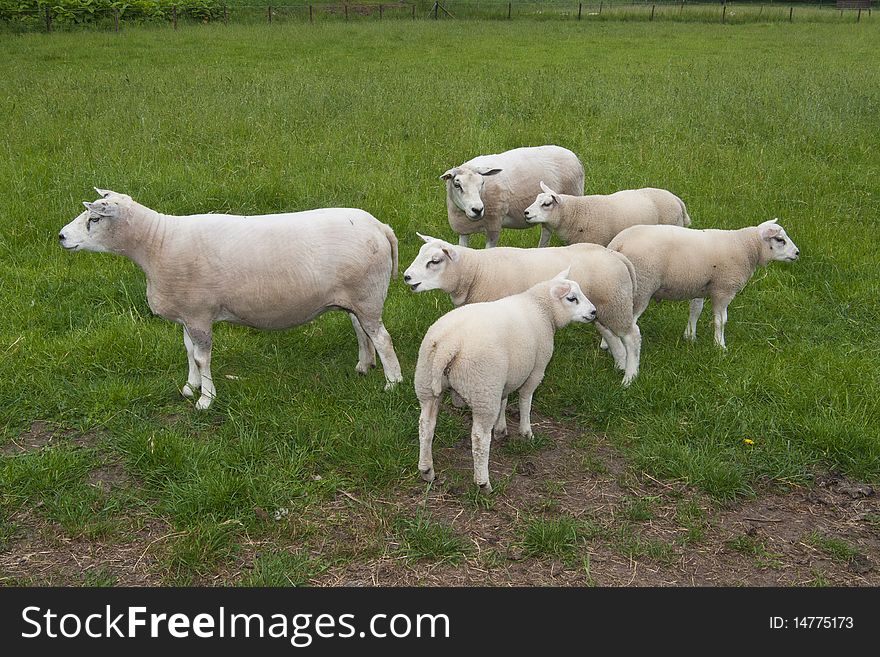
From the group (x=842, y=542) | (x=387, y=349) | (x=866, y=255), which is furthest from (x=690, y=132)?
(x=842, y=542)

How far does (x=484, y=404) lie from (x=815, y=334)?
11.5 feet

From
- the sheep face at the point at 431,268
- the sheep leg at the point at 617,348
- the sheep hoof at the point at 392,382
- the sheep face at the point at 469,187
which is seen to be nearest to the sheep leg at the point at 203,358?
the sheep hoof at the point at 392,382

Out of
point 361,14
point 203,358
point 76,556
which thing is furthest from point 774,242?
point 361,14

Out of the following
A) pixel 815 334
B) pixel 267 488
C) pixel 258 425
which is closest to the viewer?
pixel 267 488

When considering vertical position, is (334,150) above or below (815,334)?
above

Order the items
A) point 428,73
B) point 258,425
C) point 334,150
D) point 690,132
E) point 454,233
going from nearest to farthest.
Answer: point 258,425
point 454,233
point 334,150
point 690,132
point 428,73

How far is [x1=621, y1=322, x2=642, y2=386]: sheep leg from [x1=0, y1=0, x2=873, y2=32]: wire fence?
80.2 feet

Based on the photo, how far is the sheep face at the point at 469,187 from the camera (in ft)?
24.1

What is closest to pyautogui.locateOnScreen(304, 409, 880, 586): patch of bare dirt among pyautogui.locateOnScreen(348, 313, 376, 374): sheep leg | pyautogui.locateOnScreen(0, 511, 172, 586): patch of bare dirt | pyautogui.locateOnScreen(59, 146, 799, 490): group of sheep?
pyautogui.locateOnScreen(59, 146, 799, 490): group of sheep

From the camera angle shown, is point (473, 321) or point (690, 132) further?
point (690, 132)

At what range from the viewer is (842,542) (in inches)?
165

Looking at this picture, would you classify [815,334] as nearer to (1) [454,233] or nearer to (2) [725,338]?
(2) [725,338]

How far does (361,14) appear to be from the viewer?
34312 millimetres

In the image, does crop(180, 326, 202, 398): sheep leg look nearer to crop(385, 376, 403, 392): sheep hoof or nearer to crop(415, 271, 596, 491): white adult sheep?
crop(385, 376, 403, 392): sheep hoof
